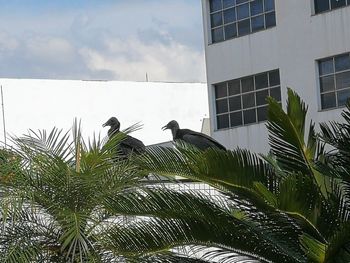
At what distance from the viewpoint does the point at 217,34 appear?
33375mm

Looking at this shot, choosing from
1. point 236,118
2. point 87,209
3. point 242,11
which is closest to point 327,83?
point 236,118

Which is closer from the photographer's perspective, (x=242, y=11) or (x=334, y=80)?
(x=334, y=80)

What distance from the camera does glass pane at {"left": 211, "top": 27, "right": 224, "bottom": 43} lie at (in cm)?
3319

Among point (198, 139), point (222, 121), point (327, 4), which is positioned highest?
point (327, 4)

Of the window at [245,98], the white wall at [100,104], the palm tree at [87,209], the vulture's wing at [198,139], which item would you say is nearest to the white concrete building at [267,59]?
the window at [245,98]

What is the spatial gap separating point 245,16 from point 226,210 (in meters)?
22.3

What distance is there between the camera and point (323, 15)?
29109 mm

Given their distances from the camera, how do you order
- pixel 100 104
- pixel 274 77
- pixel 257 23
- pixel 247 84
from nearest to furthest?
pixel 274 77 < pixel 257 23 < pixel 247 84 < pixel 100 104

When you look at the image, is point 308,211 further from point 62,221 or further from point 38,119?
point 38,119

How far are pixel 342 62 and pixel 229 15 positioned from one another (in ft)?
17.5

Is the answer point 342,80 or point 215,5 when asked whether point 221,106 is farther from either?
point 342,80

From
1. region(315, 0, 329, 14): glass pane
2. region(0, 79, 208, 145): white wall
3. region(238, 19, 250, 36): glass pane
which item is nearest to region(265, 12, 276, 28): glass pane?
region(238, 19, 250, 36): glass pane

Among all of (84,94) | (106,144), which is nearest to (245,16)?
(84,94)

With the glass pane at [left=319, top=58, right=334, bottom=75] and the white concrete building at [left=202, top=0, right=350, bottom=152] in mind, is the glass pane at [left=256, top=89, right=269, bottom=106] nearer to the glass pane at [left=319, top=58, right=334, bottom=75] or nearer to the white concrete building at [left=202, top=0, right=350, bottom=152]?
the white concrete building at [left=202, top=0, right=350, bottom=152]
